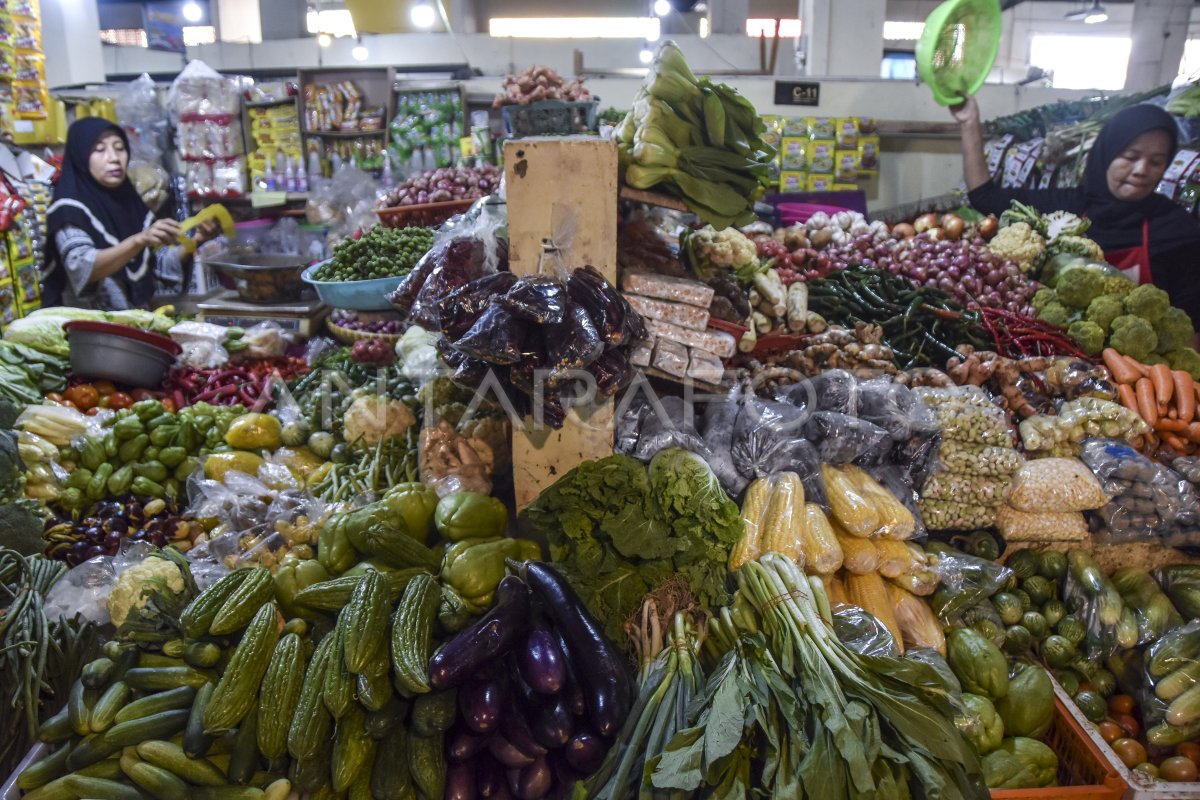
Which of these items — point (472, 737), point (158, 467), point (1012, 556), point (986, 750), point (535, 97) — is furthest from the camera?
point (535, 97)

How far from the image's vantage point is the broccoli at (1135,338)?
381 centimetres

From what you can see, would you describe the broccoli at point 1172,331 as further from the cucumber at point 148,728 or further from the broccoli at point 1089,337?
the cucumber at point 148,728

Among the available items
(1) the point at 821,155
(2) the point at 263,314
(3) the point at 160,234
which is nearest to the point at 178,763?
(2) the point at 263,314

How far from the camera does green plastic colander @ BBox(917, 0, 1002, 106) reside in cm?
556

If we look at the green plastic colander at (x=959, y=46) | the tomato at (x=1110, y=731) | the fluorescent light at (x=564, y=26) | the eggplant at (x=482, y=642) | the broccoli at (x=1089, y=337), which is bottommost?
the tomato at (x=1110, y=731)

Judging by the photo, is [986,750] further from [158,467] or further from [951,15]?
[951,15]

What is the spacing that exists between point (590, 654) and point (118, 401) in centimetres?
328

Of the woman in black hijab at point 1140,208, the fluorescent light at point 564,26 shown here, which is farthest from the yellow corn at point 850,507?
the fluorescent light at point 564,26

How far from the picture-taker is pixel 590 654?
2.17 metres

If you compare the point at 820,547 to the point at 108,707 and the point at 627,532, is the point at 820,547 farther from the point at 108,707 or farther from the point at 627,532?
the point at 108,707

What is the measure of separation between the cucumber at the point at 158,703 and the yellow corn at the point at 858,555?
210 centimetres

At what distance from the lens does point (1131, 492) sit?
3113mm

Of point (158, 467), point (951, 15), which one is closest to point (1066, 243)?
point (951, 15)

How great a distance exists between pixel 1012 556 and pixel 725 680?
1710 millimetres
